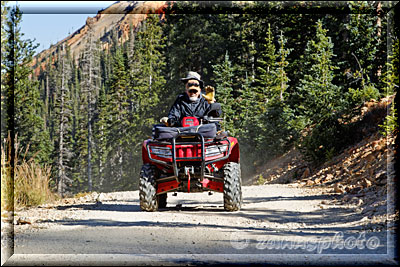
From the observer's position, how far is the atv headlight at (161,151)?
30.4ft

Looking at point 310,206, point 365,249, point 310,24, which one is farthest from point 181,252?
point 310,24

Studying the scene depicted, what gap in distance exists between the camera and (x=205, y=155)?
30.4ft

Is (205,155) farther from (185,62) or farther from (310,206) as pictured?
(185,62)

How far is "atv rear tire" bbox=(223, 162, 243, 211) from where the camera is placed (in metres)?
9.37

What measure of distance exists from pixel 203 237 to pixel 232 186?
296 centimetres

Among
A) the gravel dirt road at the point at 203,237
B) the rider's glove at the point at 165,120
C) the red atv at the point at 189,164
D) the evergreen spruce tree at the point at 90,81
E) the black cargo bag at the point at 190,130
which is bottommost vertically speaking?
the gravel dirt road at the point at 203,237

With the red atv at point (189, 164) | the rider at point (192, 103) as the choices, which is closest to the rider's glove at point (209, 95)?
the rider at point (192, 103)

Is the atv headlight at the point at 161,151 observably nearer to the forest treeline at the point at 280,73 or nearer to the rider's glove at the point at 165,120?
the rider's glove at the point at 165,120

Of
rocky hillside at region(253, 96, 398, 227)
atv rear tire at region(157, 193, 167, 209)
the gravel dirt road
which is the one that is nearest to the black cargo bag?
the gravel dirt road

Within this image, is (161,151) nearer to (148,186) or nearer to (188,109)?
(148,186)

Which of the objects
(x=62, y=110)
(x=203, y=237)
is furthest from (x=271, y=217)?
(x=62, y=110)

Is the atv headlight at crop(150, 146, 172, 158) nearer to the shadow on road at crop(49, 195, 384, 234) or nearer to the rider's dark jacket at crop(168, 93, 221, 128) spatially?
the rider's dark jacket at crop(168, 93, 221, 128)

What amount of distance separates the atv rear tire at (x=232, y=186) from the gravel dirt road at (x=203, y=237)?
19cm

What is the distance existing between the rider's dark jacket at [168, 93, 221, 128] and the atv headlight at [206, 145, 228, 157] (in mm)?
936
